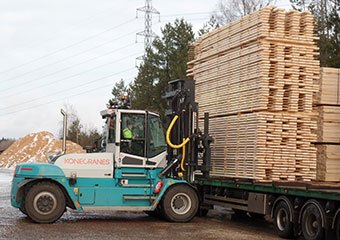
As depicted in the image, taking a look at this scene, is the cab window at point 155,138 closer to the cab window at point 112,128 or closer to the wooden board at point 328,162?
the cab window at point 112,128

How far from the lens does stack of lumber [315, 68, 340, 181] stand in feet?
37.8

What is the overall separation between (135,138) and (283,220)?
3.93m

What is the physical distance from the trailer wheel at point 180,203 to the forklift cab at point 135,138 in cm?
74

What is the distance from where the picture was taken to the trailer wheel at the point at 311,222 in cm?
930

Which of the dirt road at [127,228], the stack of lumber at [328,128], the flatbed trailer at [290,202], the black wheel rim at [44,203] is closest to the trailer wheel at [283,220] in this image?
the flatbed trailer at [290,202]

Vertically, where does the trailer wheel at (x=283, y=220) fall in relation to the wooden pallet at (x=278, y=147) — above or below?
below

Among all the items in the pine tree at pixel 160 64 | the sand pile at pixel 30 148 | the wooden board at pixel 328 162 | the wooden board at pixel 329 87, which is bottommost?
the sand pile at pixel 30 148

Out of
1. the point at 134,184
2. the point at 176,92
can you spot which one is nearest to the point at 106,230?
the point at 134,184

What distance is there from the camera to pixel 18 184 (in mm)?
12273

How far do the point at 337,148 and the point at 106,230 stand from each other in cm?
510

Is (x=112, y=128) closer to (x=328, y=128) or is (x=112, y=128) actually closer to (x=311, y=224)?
(x=328, y=128)

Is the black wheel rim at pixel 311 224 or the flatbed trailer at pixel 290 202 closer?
the flatbed trailer at pixel 290 202

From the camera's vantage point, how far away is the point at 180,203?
12.7 m

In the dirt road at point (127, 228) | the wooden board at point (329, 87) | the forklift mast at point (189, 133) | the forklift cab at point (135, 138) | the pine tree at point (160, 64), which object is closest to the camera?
the dirt road at point (127, 228)
